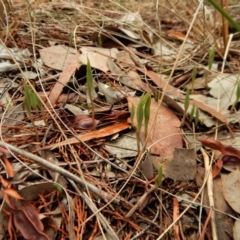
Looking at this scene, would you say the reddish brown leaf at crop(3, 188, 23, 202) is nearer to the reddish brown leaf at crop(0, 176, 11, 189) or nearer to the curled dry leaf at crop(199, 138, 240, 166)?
the reddish brown leaf at crop(0, 176, 11, 189)

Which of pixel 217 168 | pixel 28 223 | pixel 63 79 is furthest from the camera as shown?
pixel 63 79

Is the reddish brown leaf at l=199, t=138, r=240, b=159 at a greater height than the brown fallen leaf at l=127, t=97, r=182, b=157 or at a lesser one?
greater

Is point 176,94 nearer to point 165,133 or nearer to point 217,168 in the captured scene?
point 165,133

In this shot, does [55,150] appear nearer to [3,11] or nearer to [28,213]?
[28,213]

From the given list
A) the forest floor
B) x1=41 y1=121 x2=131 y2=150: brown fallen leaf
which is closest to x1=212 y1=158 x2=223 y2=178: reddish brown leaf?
the forest floor

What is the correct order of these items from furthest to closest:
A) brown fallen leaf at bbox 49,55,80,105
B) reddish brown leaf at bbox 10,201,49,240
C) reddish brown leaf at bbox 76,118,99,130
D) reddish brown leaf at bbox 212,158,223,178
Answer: brown fallen leaf at bbox 49,55,80,105 < reddish brown leaf at bbox 76,118,99,130 < reddish brown leaf at bbox 212,158,223,178 < reddish brown leaf at bbox 10,201,49,240

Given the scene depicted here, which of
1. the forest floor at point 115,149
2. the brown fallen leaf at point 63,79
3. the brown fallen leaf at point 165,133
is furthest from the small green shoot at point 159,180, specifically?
the brown fallen leaf at point 63,79

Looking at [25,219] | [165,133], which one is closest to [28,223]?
[25,219]

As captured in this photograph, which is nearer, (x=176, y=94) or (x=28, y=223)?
(x=28, y=223)

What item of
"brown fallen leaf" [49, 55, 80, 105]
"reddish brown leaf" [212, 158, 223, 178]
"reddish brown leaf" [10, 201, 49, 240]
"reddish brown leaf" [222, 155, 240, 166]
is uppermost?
"reddish brown leaf" [222, 155, 240, 166]
